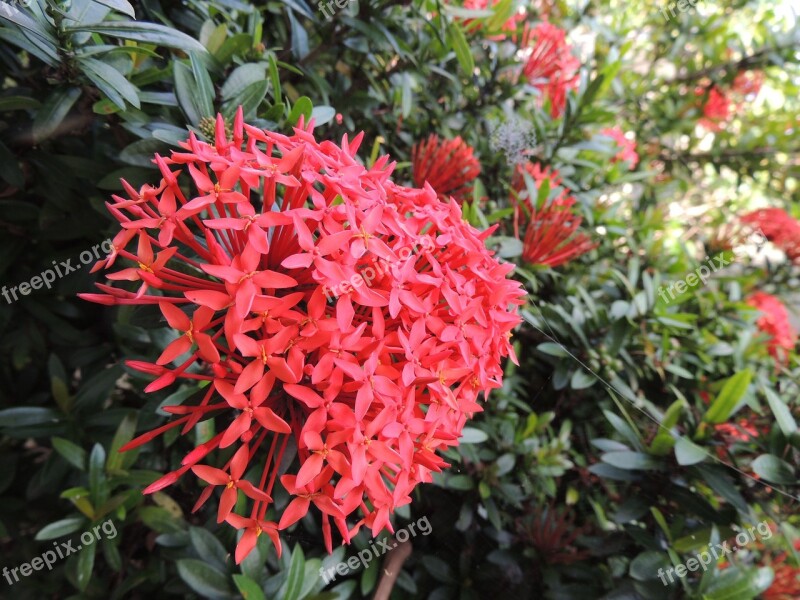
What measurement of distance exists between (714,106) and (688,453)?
6.12ft

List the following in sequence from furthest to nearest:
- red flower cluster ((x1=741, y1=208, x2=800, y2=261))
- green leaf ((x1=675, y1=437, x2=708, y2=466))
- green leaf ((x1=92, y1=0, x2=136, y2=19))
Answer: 1. red flower cluster ((x1=741, y1=208, x2=800, y2=261))
2. green leaf ((x1=675, y1=437, x2=708, y2=466))
3. green leaf ((x1=92, y1=0, x2=136, y2=19))

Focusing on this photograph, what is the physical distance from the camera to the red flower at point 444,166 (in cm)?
114

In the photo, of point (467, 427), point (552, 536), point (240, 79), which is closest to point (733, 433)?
point (552, 536)

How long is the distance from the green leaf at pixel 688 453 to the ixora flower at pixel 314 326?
572 millimetres

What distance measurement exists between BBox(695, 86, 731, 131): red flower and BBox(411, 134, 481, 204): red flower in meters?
1.63

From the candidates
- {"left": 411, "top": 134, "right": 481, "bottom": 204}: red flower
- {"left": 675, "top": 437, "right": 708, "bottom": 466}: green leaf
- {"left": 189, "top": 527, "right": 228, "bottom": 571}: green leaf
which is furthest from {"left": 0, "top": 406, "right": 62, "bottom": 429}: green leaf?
{"left": 675, "top": 437, "right": 708, "bottom": 466}: green leaf

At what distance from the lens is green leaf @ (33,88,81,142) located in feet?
2.75

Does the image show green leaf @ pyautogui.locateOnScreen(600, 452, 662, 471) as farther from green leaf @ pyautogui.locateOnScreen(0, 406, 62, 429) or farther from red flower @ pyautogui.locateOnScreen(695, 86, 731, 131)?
red flower @ pyautogui.locateOnScreen(695, 86, 731, 131)

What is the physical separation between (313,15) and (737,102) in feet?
7.47

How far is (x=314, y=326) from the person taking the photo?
23.3 inches

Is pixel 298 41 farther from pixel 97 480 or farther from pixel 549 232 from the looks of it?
pixel 97 480

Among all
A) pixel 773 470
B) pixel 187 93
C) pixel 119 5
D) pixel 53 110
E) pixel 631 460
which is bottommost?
pixel 631 460

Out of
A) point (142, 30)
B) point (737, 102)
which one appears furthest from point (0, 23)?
point (737, 102)

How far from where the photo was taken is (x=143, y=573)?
111 centimetres
